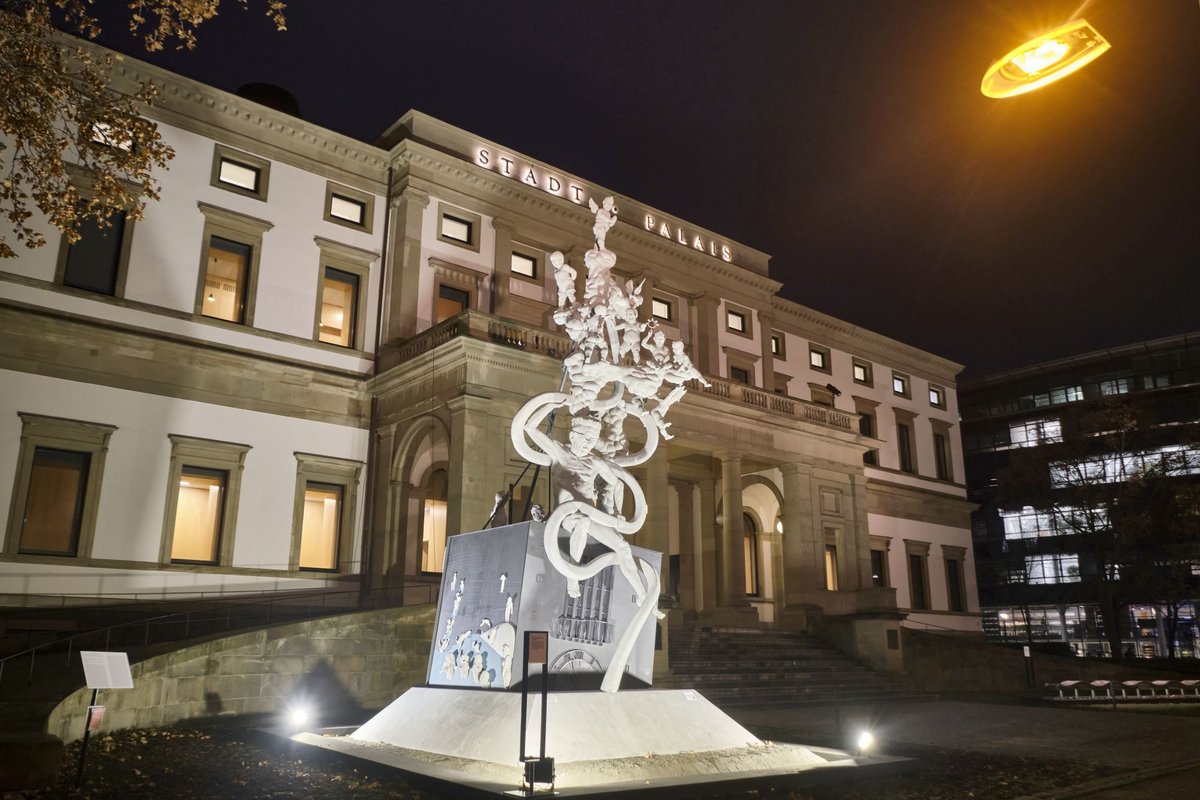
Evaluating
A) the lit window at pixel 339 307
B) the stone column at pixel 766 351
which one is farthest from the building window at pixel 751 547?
the lit window at pixel 339 307

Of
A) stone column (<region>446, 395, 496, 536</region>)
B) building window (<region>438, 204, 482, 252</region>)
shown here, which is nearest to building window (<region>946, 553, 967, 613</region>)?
building window (<region>438, 204, 482, 252</region>)

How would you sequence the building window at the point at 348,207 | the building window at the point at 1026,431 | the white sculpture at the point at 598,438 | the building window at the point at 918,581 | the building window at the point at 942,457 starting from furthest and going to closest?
1. the building window at the point at 1026,431
2. the building window at the point at 942,457
3. the building window at the point at 918,581
4. the building window at the point at 348,207
5. the white sculpture at the point at 598,438

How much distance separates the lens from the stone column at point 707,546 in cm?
3214

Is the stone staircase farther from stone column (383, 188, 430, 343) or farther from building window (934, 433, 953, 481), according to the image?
building window (934, 433, 953, 481)

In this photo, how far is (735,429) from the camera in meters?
29.4

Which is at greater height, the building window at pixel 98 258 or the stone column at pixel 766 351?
the stone column at pixel 766 351

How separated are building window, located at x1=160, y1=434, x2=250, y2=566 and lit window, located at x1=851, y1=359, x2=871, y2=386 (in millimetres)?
30028

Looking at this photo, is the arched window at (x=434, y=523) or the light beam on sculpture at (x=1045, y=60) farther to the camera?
the arched window at (x=434, y=523)

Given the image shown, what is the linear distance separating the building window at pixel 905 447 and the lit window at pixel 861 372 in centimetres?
309

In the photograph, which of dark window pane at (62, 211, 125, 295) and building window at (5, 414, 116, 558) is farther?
dark window pane at (62, 211, 125, 295)

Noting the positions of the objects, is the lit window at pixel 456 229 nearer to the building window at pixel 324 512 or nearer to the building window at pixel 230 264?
the building window at pixel 230 264

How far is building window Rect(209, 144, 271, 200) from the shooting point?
25281 mm

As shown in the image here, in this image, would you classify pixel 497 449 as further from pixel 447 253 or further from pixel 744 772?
pixel 744 772

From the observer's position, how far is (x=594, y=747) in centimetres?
941
